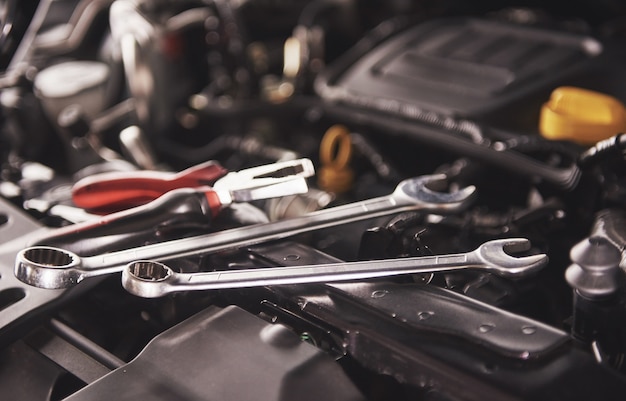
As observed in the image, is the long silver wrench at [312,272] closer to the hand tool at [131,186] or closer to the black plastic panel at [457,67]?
the hand tool at [131,186]

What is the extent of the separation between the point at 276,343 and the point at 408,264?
0.46 ft

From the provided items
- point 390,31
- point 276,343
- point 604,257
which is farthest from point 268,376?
point 390,31

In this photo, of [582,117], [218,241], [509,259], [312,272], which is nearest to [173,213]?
[218,241]

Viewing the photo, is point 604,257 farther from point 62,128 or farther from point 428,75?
point 62,128

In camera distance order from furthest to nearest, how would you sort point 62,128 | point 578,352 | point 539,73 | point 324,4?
point 324,4
point 62,128
point 539,73
point 578,352

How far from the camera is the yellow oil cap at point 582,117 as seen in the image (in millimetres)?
1013

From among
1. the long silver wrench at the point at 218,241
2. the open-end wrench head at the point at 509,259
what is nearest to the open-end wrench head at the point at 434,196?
the long silver wrench at the point at 218,241

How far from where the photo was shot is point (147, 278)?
70 centimetres

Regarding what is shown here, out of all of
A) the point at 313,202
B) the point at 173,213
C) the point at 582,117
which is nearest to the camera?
the point at 173,213

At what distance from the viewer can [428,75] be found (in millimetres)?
1229

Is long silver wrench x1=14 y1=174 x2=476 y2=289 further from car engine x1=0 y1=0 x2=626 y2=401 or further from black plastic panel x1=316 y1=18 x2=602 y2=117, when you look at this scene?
black plastic panel x1=316 y1=18 x2=602 y2=117

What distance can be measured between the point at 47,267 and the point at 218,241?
162 millimetres

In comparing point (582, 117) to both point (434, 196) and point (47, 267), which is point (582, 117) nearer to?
point (434, 196)

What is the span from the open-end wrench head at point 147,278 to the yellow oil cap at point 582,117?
0.59m
